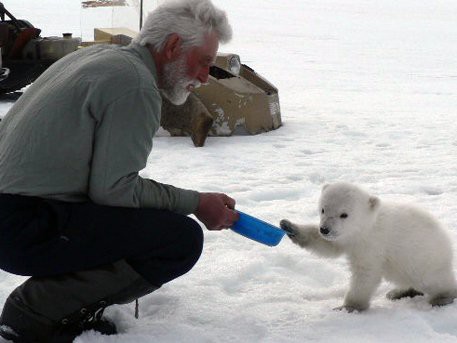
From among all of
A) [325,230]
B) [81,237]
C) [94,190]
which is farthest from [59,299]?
[325,230]

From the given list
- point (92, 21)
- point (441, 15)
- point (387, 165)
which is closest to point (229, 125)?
point (387, 165)

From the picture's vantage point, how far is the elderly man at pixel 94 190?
2.21 meters

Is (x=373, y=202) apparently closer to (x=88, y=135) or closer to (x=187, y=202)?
(x=187, y=202)

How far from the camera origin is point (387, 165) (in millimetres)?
5609

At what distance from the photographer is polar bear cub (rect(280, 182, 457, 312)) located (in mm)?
2920

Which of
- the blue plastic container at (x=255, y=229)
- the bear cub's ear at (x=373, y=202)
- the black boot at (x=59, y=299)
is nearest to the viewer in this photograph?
the black boot at (x=59, y=299)

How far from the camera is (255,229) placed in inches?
105

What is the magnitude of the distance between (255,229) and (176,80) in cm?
65

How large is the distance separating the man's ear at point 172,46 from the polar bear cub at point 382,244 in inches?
39.7

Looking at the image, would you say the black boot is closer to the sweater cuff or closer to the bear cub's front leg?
the sweater cuff

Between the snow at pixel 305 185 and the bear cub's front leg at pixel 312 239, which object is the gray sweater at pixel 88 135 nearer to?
the snow at pixel 305 185

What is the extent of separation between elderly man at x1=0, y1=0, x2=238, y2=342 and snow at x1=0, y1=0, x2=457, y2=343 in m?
0.23

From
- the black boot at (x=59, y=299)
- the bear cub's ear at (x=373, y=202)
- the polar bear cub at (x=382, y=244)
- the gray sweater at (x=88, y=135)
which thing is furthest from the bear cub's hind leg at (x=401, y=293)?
the gray sweater at (x=88, y=135)

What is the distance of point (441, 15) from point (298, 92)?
1067 inches
